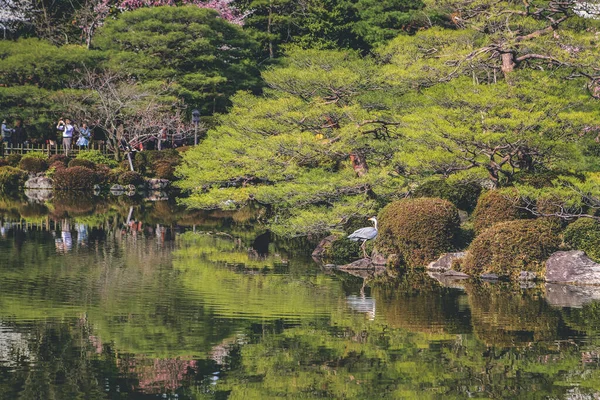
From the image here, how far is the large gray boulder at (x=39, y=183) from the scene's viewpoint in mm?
43094

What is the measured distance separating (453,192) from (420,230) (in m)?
2.96

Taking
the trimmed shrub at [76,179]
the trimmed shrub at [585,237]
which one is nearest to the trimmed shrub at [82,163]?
the trimmed shrub at [76,179]

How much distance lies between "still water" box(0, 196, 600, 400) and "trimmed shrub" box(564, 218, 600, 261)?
175 centimetres

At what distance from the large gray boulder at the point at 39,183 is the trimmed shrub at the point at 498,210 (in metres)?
26.0

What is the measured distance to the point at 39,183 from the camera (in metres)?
43.3

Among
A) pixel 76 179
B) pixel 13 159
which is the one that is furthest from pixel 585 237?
pixel 13 159

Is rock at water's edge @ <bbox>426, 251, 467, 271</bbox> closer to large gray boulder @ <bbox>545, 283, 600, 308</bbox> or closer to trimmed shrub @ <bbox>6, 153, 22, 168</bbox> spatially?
large gray boulder @ <bbox>545, 283, 600, 308</bbox>

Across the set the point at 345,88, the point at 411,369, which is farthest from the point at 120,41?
the point at 411,369

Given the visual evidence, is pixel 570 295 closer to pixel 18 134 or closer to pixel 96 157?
pixel 96 157

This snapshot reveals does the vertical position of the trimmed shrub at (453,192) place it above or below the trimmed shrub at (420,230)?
above

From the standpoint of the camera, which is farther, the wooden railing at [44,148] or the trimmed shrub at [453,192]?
the wooden railing at [44,148]

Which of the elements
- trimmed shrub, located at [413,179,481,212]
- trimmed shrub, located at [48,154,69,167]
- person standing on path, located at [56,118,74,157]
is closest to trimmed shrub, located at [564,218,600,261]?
trimmed shrub, located at [413,179,481,212]

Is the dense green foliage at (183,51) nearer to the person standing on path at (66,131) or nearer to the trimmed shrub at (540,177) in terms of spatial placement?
the person standing on path at (66,131)

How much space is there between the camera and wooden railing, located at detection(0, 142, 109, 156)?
154ft
